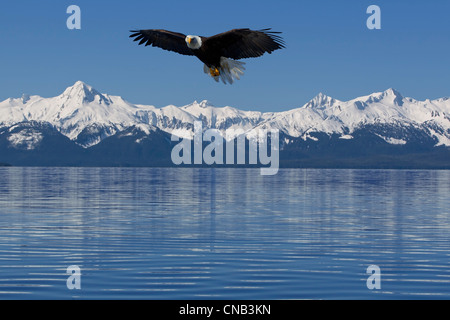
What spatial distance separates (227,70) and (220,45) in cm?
144

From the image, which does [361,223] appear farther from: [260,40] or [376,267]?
[260,40]

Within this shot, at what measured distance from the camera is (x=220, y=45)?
15.9 m

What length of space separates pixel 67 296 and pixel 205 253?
12.2 m

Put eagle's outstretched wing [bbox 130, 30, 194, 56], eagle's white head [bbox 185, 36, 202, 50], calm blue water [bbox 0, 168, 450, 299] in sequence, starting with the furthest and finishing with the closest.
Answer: calm blue water [bbox 0, 168, 450, 299] < eagle's outstretched wing [bbox 130, 30, 194, 56] < eagle's white head [bbox 185, 36, 202, 50]

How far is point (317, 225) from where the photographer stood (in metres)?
51.7

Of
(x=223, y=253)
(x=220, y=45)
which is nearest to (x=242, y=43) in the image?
(x=220, y=45)

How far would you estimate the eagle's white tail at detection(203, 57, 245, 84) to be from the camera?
1611cm

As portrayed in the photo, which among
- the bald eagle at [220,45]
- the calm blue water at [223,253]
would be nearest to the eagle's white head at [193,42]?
the bald eagle at [220,45]

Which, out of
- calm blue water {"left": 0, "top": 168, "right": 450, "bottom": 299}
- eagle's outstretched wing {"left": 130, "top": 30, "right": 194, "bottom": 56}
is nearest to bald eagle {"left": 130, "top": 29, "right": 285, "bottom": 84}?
eagle's outstretched wing {"left": 130, "top": 30, "right": 194, "bottom": 56}

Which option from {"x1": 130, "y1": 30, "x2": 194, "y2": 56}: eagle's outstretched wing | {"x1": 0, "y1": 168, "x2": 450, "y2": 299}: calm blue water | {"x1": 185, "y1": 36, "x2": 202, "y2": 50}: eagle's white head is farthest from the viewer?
{"x1": 0, "y1": 168, "x2": 450, "y2": 299}: calm blue water

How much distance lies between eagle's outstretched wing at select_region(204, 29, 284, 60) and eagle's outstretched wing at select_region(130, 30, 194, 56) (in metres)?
0.96

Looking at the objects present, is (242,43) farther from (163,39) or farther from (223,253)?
(223,253)

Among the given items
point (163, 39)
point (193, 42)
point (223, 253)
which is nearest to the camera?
point (193, 42)

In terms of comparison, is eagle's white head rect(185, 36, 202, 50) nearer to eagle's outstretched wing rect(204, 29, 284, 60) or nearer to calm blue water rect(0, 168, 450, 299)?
eagle's outstretched wing rect(204, 29, 284, 60)
